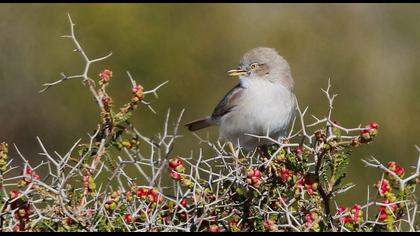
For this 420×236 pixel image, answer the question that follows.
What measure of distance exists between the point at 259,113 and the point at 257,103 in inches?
4.5

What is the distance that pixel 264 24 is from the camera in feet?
37.2

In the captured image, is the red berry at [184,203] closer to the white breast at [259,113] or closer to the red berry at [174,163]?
the red berry at [174,163]

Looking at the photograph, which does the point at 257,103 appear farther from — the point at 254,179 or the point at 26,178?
the point at 26,178

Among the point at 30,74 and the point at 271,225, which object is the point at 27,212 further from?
the point at 30,74

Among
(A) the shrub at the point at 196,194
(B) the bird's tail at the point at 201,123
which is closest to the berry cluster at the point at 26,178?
(A) the shrub at the point at 196,194

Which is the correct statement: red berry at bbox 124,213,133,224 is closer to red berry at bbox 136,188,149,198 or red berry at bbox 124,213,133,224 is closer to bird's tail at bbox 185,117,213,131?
red berry at bbox 136,188,149,198

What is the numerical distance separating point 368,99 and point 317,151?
24.4 feet

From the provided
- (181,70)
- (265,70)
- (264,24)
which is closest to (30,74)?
(181,70)

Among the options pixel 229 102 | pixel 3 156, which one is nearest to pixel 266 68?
pixel 229 102

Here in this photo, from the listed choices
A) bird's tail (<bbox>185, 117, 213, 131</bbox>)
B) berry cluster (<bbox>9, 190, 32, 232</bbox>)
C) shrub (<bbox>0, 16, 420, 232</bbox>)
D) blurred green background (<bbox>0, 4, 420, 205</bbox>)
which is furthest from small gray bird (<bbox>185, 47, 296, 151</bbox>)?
berry cluster (<bbox>9, 190, 32, 232</bbox>)

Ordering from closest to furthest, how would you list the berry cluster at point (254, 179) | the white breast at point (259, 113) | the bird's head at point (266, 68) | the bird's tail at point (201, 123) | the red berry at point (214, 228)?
1. the red berry at point (214, 228)
2. the berry cluster at point (254, 179)
3. the white breast at point (259, 113)
4. the bird's head at point (266, 68)
5. the bird's tail at point (201, 123)

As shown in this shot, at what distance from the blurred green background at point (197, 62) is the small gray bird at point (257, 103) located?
221 centimetres

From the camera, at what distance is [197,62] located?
33.3 feet

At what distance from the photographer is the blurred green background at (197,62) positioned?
9.40m
